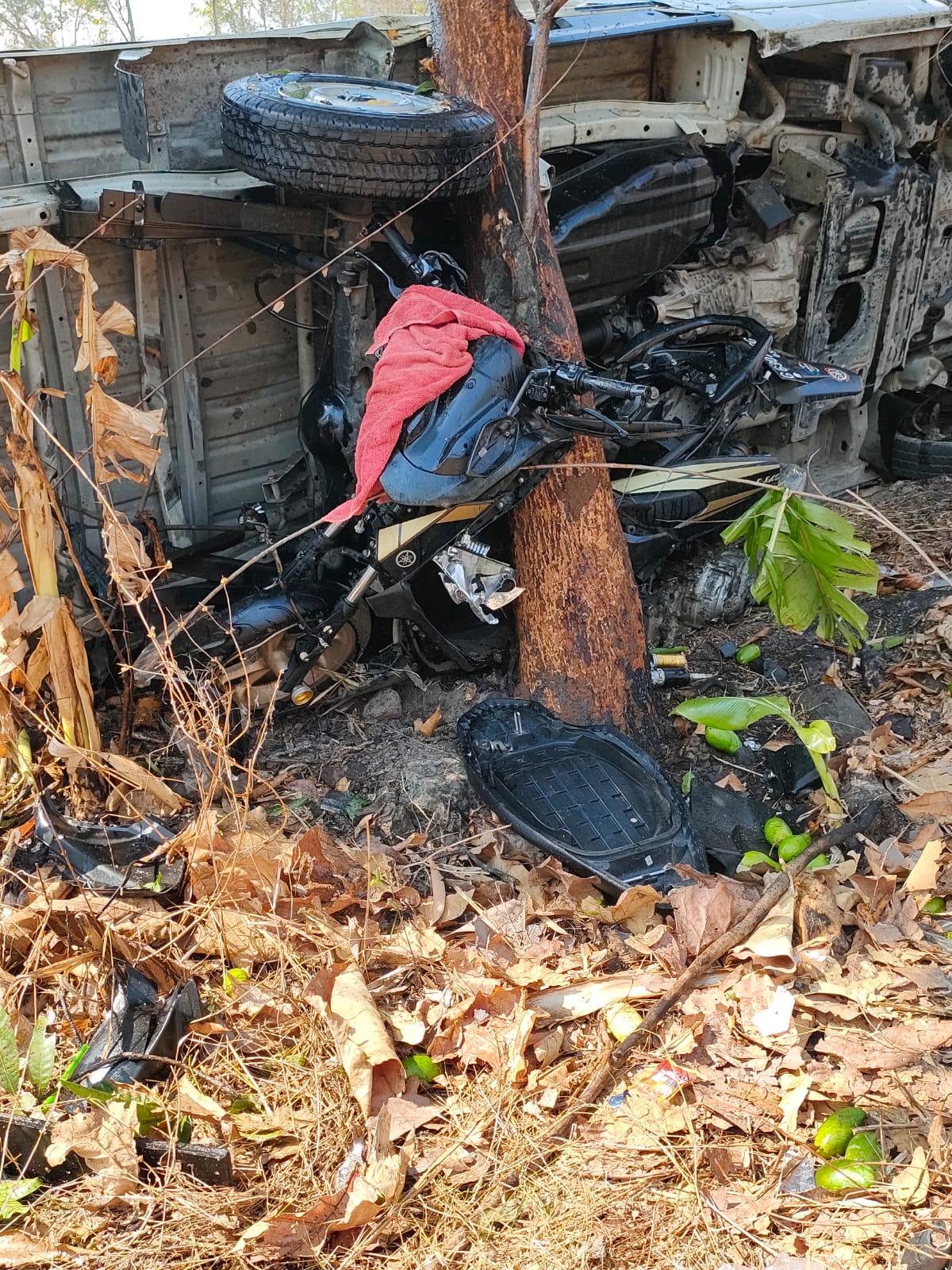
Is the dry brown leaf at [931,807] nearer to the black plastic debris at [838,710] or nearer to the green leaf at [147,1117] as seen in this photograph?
the black plastic debris at [838,710]

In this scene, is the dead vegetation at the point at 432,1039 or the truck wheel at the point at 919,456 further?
the truck wheel at the point at 919,456

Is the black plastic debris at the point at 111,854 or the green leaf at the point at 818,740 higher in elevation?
the green leaf at the point at 818,740

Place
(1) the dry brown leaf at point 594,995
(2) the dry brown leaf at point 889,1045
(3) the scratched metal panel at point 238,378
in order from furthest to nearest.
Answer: (3) the scratched metal panel at point 238,378 < (1) the dry brown leaf at point 594,995 < (2) the dry brown leaf at point 889,1045

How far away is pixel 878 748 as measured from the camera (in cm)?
413

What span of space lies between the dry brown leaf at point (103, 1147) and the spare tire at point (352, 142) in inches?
110

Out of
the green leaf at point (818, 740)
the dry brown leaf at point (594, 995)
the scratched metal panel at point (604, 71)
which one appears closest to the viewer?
the dry brown leaf at point (594, 995)

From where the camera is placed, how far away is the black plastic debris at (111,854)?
127 inches

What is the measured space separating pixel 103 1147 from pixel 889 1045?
6.15ft

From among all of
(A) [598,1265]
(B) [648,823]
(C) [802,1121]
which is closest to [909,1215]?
(C) [802,1121]

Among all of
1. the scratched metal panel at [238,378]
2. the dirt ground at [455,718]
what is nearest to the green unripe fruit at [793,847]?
the dirt ground at [455,718]

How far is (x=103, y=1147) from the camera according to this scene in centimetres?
254

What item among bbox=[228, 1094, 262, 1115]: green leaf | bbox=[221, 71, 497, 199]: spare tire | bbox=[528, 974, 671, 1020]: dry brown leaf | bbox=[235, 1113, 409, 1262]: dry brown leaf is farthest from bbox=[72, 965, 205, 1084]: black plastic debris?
bbox=[221, 71, 497, 199]: spare tire

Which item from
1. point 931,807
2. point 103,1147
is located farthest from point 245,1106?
point 931,807

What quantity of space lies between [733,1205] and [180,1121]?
1270 millimetres
